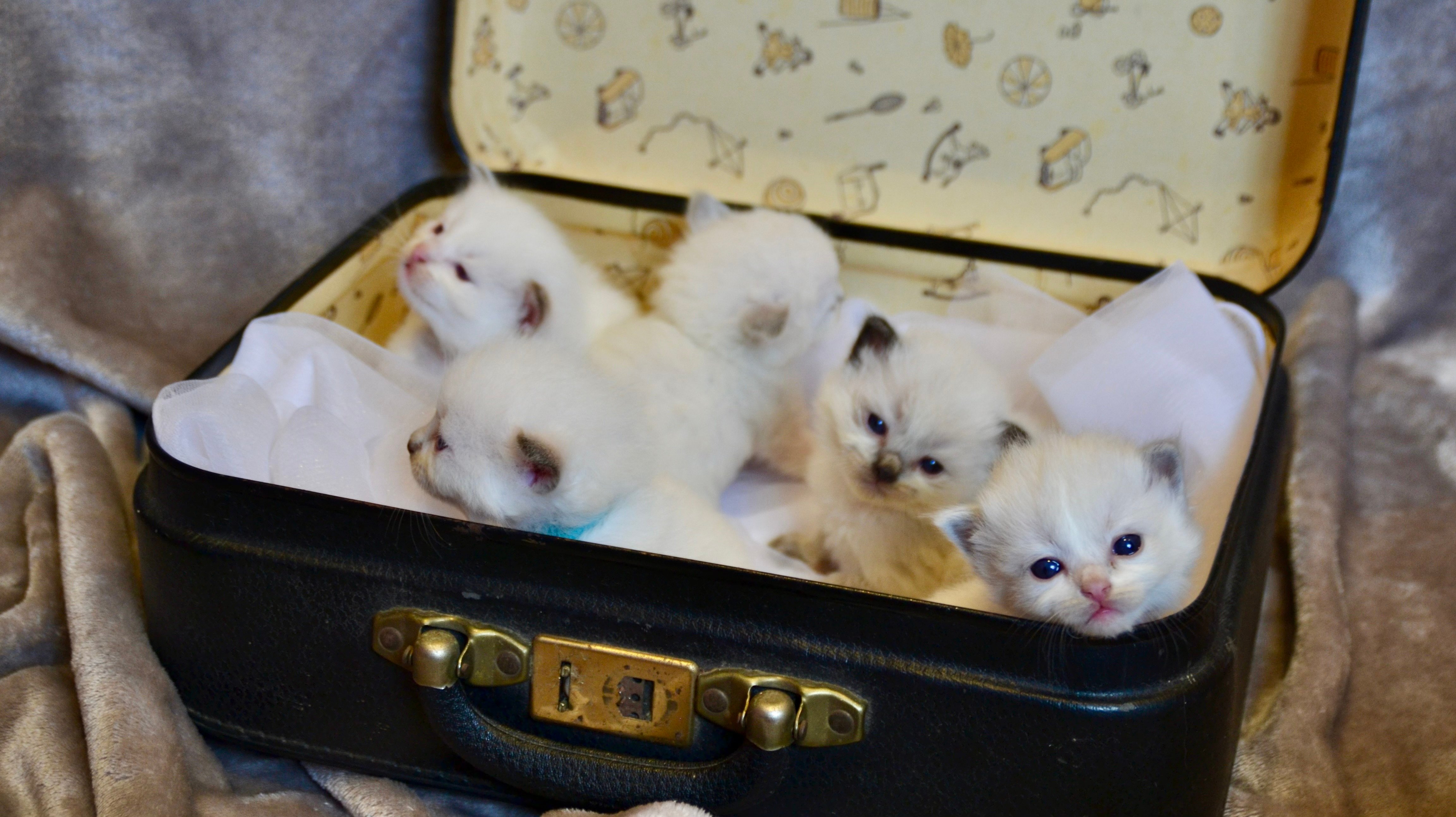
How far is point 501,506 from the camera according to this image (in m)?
1.51

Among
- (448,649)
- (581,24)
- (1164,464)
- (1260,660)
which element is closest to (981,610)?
(1164,464)

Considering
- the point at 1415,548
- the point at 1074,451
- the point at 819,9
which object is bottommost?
the point at 1415,548

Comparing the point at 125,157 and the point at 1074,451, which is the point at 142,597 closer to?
the point at 125,157

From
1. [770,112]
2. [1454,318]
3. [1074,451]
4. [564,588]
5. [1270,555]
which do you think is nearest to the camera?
[564,588]

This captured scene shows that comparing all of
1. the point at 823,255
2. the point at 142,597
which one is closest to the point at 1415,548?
the point at 823,255

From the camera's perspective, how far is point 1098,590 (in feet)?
4.29

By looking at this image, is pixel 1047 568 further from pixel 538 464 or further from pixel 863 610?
pixel 538 464

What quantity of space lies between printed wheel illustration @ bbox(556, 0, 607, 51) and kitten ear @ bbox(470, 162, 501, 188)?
0.31 meters

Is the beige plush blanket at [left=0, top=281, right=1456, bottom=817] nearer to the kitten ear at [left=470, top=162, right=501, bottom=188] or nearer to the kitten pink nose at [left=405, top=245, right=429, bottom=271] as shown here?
the kitten pink nose at [left=405, top=245, right=429, bottom=271]

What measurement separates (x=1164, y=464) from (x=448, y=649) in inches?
34.1

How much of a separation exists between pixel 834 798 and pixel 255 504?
2.44ft

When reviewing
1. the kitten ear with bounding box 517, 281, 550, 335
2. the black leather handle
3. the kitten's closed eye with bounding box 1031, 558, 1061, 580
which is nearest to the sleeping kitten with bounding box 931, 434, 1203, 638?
the kitten's closed eye with bounding box 1031, 558, 1061, 580

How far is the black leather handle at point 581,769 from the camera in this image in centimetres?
133

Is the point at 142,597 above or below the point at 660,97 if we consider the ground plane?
below
